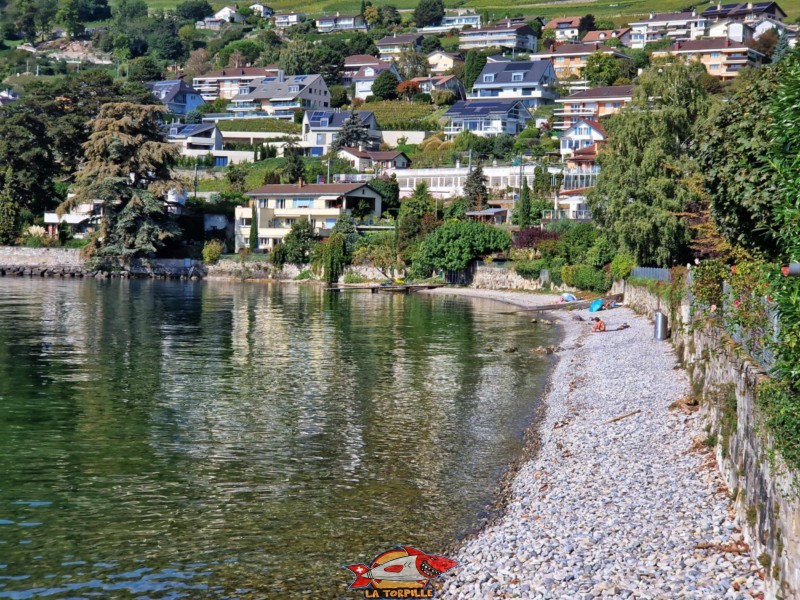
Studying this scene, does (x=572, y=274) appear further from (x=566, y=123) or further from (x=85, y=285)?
(x=566, y=123)

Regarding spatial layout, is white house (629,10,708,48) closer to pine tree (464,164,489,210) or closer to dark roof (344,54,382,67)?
dark roof (344,54,382,67)

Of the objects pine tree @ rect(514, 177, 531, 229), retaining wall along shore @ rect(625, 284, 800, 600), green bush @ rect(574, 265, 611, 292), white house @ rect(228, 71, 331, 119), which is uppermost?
white house @ rect(228, 71, 331, 119)

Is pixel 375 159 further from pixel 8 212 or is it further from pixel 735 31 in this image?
pixel 735 31

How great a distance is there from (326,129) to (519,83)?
34659 mm

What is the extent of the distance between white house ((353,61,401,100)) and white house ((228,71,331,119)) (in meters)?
6.72

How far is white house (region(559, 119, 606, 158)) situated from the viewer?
119562mm

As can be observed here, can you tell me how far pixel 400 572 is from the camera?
612 inches

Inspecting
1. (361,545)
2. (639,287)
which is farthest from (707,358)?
(639,287)

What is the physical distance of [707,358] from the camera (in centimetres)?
2405

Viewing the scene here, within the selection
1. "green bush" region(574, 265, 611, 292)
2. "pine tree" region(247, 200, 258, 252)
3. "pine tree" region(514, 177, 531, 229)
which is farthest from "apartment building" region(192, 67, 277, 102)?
"green bush" region(574, 265, 611, 292)

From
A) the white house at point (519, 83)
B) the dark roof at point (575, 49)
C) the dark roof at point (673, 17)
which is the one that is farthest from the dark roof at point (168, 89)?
the dark roof at point (673, 17)

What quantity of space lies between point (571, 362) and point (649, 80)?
79.7ft

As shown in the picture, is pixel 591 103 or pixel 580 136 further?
pixel 591 103

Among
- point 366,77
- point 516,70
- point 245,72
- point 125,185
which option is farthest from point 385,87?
point 125,185
